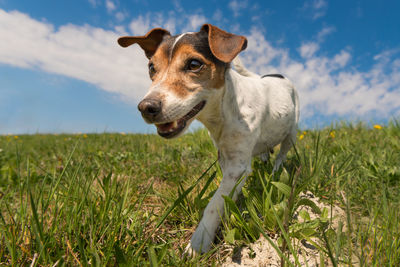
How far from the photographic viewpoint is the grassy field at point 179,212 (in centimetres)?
175

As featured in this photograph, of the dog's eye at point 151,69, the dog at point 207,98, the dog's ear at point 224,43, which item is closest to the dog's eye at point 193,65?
the dog at point 207,98

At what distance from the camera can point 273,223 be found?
90.4 inches

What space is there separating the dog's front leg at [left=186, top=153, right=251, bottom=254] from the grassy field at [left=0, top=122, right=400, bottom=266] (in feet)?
0.33

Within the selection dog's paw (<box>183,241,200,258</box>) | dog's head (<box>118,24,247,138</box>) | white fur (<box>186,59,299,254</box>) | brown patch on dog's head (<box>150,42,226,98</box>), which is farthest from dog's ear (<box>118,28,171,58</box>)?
dog's paw (<box>183,241,200,258</box>)

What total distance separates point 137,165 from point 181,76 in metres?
2.48

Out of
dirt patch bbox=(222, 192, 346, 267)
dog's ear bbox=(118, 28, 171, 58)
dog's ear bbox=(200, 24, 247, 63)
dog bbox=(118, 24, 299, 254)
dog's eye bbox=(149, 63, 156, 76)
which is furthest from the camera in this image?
dog's ear bbox=(118, 28, 171, 58)

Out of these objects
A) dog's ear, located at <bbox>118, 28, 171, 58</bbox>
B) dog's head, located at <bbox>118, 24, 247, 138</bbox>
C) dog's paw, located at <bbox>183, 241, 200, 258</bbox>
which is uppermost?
dog's ear, located at <bbox>118, 28, 171, 58</bbox>

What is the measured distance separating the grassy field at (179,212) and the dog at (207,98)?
0.22 meters

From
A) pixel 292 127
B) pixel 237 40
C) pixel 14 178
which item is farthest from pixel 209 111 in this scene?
pixel 14 178

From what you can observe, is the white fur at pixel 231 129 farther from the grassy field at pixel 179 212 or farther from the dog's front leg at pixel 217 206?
the grassy field at pixel 179 212

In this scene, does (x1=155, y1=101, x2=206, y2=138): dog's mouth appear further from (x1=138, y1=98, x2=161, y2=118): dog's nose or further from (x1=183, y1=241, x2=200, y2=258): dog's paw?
(x1=183, y1=241, x2=200, y2=258): dog's paw

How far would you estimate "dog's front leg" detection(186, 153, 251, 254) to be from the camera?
2.28 meters

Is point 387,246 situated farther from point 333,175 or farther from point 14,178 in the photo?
point 14,178

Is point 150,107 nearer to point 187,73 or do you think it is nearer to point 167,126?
point 167,126
